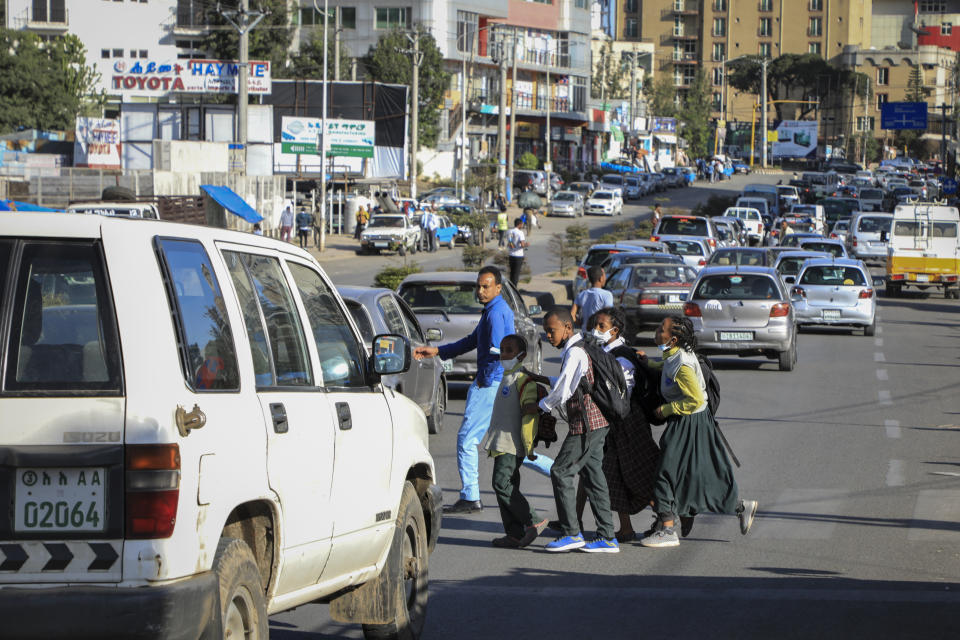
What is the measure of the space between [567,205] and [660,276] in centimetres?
5463

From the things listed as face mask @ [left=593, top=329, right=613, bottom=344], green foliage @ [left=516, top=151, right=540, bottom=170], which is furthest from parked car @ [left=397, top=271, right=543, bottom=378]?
green foliage @ [left=516, top=151, right=540, bottom=170]

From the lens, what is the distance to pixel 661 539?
9.35 m

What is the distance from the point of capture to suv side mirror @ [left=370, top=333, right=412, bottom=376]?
614cm

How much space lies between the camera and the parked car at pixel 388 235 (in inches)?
2016

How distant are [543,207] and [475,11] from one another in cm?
2197

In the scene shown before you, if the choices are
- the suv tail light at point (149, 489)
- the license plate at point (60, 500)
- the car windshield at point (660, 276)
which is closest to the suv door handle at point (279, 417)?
the suv tail light at point (149, 489)

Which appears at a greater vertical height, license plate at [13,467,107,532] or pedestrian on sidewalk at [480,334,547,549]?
license plate at [13,467,107,532]

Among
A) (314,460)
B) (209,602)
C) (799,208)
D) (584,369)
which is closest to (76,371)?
(209,602)

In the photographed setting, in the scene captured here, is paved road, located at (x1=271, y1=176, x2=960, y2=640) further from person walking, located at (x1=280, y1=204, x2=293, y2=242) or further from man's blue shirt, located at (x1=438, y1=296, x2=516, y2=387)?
person walking, located at (x1=280, y1=204, x2=293, y2=242)

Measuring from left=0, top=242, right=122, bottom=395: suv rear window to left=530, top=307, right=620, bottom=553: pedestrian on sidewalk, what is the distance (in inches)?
188

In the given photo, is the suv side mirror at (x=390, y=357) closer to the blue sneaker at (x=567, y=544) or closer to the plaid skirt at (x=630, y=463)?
the blue sneaker at (x=567, y=544)

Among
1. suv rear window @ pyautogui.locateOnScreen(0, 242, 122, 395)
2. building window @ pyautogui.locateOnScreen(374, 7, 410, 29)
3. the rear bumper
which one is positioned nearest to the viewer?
the rear bumper

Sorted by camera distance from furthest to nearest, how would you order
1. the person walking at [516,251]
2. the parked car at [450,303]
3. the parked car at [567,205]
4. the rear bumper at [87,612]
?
the parked car at [567,205], the person walking at [516,251], the parked car at [450,303], the rear bumper at [87,612]

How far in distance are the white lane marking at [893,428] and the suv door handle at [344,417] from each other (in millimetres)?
10248
